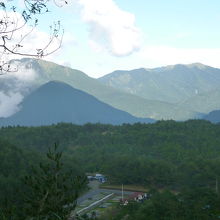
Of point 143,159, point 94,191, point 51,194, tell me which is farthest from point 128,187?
point 51,194

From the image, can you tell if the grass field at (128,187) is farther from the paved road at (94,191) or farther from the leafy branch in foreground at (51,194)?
the leafy branch in foreground at (51,194)

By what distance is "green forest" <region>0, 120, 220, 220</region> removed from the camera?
52844mm

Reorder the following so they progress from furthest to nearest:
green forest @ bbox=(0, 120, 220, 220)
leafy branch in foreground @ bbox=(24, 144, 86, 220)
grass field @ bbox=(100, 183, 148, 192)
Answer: grass field @ bbox=(100, 183, 148, 192)
green forest @ bbox=(0, 120, 220, 220)
leafy branch in foreground @ bbox=(24, 144, 86, 220)

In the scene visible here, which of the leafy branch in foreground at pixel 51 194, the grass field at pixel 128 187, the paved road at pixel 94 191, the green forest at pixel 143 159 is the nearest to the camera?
the leafy branch in foreground at pixel 51 194

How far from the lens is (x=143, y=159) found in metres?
108

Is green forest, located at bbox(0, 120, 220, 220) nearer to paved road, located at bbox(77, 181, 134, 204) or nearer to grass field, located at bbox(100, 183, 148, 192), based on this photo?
grass field, located at bbox(100, 183, 148, 192)

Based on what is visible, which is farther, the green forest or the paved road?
the paved road

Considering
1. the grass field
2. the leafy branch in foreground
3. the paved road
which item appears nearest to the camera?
the leafy branch in foreground

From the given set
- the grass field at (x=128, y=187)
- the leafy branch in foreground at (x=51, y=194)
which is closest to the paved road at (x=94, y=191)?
the grass field at (x=128, y=187)

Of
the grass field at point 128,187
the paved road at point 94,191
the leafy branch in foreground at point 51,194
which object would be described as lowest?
the paved road at point 94,191

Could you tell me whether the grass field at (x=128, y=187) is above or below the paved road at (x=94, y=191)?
above

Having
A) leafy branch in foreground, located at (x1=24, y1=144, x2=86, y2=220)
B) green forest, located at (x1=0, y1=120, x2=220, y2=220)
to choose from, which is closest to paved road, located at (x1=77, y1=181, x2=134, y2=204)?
green forest, located at (x1=0, y1=120, x2=220, y2=220)

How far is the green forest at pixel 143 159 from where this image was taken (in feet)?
173

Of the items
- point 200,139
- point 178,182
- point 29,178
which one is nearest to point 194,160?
point 178,182
